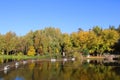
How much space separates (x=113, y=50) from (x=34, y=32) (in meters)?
35.0

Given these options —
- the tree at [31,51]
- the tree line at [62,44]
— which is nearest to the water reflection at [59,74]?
the tree at [31,51]

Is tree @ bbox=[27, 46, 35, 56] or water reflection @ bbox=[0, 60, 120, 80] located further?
tree @ bbox=[27, 46, 35, 56]

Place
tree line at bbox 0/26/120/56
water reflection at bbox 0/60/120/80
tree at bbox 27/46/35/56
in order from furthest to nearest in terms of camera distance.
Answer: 1. tree line at bbox 0/26/120/56
2. tree at bbox 27/46/35/56
3. water reflection at bbox 0/60/120/80

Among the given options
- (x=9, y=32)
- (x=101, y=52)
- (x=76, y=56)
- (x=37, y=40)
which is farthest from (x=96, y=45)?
(x=9, y=32)

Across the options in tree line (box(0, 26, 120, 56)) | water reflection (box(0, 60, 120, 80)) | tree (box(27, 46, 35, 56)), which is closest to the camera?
water reflection (box(0, 60, 120, 80))

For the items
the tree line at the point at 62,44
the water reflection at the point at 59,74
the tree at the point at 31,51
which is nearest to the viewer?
the water reflection at the point at 59,74

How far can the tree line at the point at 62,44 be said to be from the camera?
370ft

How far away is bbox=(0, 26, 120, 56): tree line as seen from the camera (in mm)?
112625

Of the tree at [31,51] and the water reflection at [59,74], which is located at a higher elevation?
the tree at [31,51]

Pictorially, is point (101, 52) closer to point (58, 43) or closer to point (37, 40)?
point (58, 43)

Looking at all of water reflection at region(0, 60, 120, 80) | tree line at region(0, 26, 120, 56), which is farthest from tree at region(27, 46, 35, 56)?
water reflection at region(0, 60, 120, 80)

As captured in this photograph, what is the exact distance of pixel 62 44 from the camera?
400 ft

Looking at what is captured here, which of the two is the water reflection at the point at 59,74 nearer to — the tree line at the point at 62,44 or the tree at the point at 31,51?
the tree at the point at 31,51

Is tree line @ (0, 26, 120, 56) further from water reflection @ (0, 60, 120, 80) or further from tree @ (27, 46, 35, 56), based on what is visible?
Answer: water reflection @ (0, 60, 120, 80)
